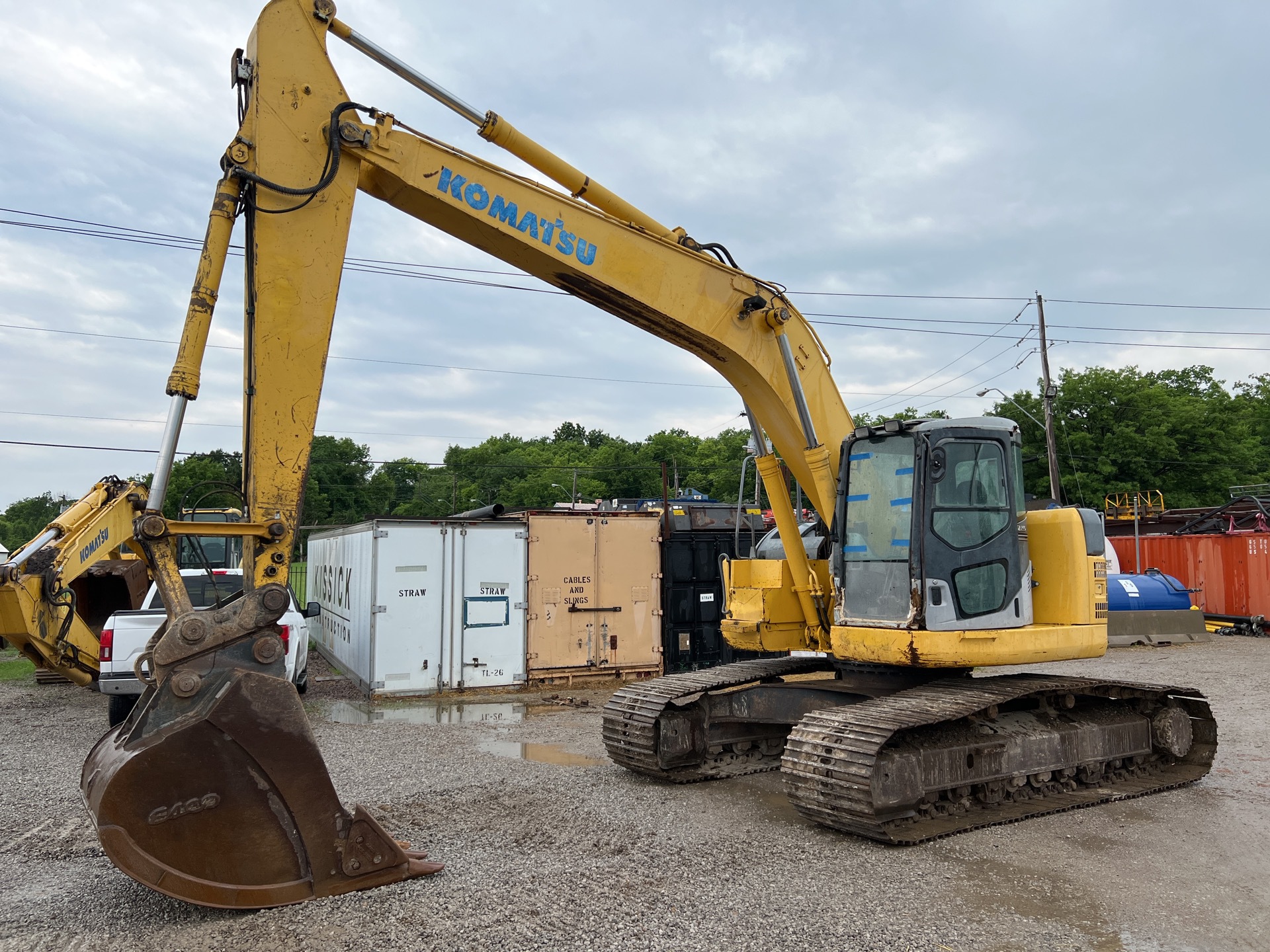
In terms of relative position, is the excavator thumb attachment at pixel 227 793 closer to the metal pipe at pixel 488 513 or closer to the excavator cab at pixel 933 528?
the excavator cab at pixel 933 528

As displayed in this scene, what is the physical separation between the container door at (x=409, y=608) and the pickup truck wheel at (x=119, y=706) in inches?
112

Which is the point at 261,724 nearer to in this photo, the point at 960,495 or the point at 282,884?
the point at 282,884

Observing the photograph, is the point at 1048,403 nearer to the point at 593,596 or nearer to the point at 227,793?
the point at 593,596

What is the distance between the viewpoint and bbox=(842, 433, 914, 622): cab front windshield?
6.18 meters

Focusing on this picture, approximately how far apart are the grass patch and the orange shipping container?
23.8 metres

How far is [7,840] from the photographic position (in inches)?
220

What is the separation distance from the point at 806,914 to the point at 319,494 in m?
65.8

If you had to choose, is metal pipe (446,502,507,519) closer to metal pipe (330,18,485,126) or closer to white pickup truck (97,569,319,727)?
white pickup truck (97,569,319,727)

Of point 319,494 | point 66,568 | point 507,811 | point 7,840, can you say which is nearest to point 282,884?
point 507,811

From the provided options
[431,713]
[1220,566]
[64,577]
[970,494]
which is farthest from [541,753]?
[1220,566]

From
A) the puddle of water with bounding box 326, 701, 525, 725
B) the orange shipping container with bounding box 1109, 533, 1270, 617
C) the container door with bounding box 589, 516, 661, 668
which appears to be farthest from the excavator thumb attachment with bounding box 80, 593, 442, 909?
the orange shipping container with bounding box 1109, 533, 1270, 617

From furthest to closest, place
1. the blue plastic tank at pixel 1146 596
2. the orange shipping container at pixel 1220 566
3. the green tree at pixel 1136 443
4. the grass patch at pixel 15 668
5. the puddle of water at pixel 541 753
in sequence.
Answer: the green tree at pixel 1136 443, the orange shipping container at pixel 1220 566, the blue plastic tank at pixel 1146 596, the grass patch at pixel 15 668, the puddle of water at pixel 541 753

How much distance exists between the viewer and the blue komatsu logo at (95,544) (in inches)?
342

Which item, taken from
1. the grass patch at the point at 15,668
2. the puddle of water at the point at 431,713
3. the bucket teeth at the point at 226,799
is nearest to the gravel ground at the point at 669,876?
the bucket teeth at the point at 226,799
